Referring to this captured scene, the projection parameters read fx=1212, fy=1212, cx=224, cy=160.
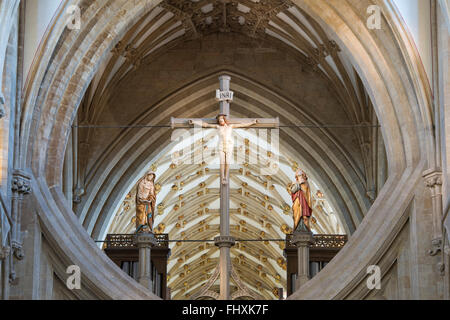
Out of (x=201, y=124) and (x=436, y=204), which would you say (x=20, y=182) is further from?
(x=436, y=204)

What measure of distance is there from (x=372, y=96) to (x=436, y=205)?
2.16m

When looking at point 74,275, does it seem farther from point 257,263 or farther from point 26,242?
point 257,263

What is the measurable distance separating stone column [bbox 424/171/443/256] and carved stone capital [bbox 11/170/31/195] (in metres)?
5.23

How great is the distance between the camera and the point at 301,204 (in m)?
18.0

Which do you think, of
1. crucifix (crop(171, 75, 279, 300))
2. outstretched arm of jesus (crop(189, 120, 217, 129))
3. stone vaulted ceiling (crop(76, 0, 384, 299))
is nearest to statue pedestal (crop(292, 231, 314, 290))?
crucifix (crop(171, 75, 279, 300))

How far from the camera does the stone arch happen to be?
52.4 ft

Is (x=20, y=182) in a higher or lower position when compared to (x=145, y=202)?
lower

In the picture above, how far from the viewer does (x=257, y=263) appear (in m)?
34.9

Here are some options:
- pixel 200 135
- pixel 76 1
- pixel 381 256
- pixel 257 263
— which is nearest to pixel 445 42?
pixel 381 256

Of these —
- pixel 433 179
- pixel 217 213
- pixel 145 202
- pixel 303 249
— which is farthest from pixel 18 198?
pixel 217 213

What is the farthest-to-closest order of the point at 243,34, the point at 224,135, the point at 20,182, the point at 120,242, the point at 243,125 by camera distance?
the point at 243,34, the point at 120,242, the point at 243,125, the point at 224,135, the point at 20,182

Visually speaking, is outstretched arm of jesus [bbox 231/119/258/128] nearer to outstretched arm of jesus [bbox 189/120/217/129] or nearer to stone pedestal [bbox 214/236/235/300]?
outstretched arm of jesus [bbox 189/120/217/129]

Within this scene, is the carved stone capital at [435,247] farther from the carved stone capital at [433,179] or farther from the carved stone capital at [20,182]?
the carved stone capital at [20,182]

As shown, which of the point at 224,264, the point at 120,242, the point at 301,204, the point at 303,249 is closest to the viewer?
the point at 224,264
